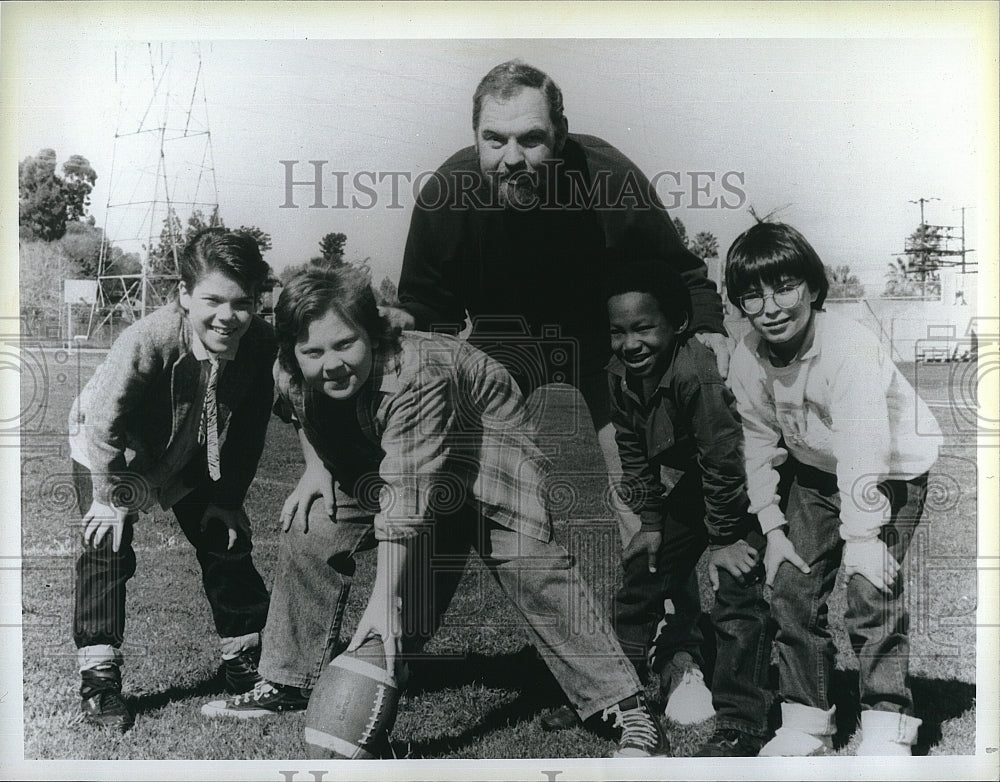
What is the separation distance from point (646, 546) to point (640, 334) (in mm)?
852

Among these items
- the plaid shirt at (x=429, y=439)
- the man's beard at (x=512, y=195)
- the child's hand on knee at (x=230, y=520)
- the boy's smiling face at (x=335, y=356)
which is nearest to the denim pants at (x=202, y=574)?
the child's hand on knee at (x=230, y=520)

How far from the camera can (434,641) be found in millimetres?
4262

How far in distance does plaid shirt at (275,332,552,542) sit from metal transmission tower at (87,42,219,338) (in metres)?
0.66

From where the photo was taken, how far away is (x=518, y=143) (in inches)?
165

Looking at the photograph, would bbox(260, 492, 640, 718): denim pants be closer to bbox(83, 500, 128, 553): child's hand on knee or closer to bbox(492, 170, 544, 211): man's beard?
bbox(83, 500, 128, 553): child's hand on knee

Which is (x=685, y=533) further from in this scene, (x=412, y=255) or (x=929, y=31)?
(x=929, y=31)

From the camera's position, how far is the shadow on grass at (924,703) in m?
4.33

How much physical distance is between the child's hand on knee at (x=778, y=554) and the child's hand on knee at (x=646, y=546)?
→ 0.44 m

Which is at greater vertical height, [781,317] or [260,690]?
[781,317]

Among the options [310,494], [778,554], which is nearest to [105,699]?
[310,494]

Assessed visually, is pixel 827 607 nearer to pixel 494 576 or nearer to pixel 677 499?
pixel 677 499

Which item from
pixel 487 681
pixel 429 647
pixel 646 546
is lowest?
pixel 487 681

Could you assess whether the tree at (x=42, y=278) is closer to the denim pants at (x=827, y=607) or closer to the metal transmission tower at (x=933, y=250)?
the denim pants at (x=827, y=607)

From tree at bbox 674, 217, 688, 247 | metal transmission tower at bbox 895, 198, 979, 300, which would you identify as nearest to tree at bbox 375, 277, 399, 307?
tree at bbox 674, 217, 688, 247
